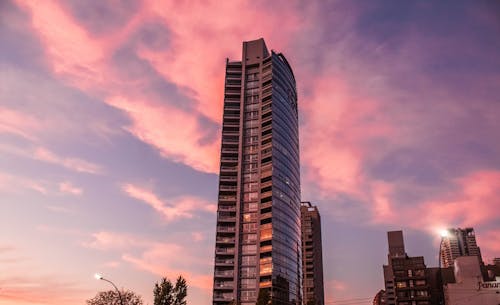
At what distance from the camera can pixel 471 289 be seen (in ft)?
385

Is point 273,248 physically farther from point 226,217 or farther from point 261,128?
point 261,128

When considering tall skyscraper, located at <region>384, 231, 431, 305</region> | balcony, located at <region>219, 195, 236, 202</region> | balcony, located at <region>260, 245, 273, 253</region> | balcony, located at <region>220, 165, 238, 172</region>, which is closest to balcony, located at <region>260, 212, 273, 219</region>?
balcony, located at <region>260, 245, 273, 253</region>

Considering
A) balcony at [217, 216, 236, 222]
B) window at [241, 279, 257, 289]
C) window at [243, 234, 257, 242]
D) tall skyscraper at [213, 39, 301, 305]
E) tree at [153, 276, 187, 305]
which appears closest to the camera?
tree at [153, 276, 187, 305]

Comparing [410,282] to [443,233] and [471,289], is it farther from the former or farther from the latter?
[443,233]

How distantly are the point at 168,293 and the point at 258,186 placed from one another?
83202mm

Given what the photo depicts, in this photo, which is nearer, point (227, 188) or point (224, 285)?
point (224, 285)

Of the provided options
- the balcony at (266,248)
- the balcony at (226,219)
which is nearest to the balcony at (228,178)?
the balcony at (226,219)

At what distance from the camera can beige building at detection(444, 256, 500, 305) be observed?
11412cm

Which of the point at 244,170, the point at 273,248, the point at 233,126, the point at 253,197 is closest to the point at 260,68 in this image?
the point at 233,126

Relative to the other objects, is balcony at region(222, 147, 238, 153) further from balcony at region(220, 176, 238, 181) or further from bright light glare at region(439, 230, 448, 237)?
bright light glare at region(439, 230, 448, 237)

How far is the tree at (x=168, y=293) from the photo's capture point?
198ft

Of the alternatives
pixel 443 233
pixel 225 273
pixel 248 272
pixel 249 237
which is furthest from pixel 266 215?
pixel 443 233

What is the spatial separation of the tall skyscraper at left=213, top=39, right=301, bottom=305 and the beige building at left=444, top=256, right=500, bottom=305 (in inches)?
1864

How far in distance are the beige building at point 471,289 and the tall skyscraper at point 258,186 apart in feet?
155
